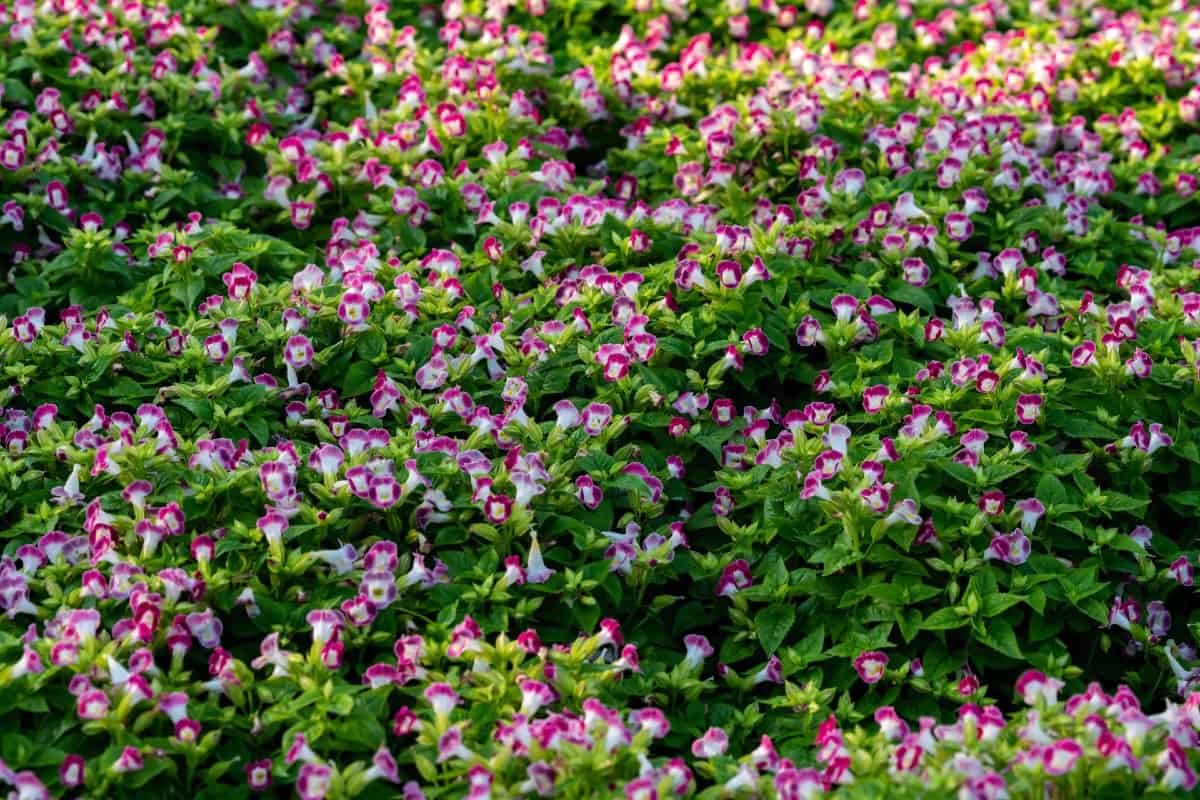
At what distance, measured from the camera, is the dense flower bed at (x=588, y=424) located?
135 inches

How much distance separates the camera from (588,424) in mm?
4293

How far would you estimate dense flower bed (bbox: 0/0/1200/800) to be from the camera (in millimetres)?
3436

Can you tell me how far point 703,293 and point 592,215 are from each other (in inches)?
21.8

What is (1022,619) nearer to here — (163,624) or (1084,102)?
(163,624)

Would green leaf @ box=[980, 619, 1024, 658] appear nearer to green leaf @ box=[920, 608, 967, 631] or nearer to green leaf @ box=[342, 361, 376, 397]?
green leaf @ box=[920, 608, 967, 631]

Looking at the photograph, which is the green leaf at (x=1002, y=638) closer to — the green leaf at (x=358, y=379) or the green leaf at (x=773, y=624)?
the green leaf at (x=773, y=624)

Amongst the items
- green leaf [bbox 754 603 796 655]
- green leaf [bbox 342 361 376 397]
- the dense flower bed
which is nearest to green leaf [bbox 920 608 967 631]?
the dense flower bed

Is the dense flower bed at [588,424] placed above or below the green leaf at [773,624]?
above

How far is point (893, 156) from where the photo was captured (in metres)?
5.70

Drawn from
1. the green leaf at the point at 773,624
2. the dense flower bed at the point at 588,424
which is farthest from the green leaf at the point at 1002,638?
the green leaf at the point at 773,624

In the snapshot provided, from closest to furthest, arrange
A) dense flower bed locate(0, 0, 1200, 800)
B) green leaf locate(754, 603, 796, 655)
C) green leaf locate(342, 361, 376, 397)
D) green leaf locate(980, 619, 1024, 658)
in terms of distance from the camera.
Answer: dense flower bed locate(0, 0, 1200, 800) → green leaf locate(980, 619, 1024, 658) → green leaf locate(754, 603, 796, 655) → green leaf locate(342, 361, 376, 397)

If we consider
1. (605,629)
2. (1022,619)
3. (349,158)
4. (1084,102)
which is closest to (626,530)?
(605,629)

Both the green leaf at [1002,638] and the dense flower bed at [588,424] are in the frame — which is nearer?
the dense flower bed at [588,424]

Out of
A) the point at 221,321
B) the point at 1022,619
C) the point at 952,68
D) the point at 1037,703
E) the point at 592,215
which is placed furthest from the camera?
the point at 952,68
